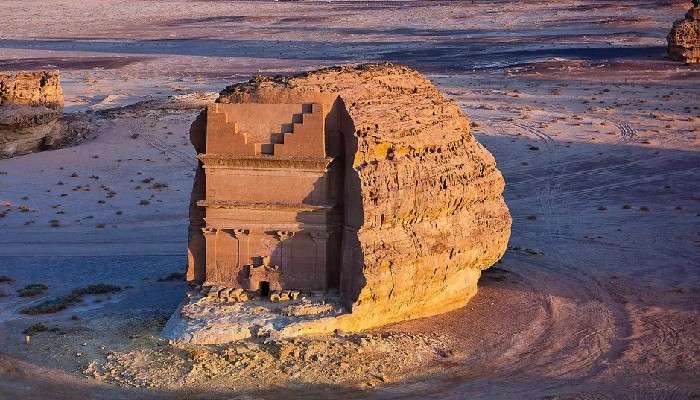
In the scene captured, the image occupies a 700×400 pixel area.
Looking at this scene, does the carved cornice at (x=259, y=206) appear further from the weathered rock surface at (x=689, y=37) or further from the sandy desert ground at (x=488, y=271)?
the weathered rock surface at (x=689, y=37)

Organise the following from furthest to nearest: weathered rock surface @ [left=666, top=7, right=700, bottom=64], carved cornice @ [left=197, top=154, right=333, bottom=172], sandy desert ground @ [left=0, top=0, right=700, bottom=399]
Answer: weathered rock surface @ [left=666, top=7, right=700, bottom=64] < carved cornice @ [left=197, top=154, right=333, bottom=172] < sandy desert ground @ [left=0, top=0, right=700, bottom=399]

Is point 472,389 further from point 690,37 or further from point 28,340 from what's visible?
point 690,37

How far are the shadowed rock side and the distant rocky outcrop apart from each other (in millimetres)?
20711

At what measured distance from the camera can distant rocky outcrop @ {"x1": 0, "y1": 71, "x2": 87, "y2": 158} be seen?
36.9 m

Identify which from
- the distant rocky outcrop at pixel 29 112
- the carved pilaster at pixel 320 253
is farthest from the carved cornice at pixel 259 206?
the distant rocky outcrop at pixel 29 112

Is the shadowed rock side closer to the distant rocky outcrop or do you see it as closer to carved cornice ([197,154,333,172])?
carved cornice ([197,154,333,172])

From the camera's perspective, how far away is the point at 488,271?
72.3 feet

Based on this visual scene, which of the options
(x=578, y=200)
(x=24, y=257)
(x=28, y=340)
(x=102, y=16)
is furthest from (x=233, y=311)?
(x=102, y=16)

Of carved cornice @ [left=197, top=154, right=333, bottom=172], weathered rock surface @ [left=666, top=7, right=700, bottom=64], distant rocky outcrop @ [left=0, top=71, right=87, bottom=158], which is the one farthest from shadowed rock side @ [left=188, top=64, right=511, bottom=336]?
weathered rock surface @ [left=666, top=7, right=700, bottom=64]

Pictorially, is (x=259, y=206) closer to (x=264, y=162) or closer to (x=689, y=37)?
(x=264, y=162)

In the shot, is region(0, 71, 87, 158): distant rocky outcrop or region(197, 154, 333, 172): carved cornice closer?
region(197, 154, 333, 172): carved cornice

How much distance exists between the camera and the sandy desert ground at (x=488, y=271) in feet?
53.3

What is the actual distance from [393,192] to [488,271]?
17.5ft

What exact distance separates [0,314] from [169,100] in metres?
28.8
